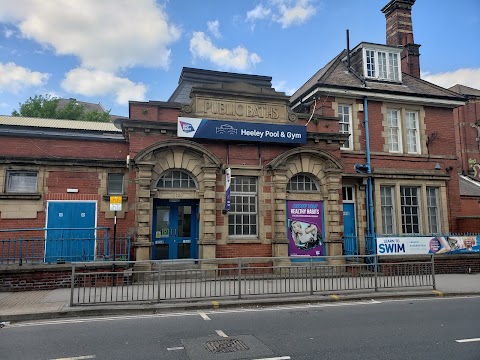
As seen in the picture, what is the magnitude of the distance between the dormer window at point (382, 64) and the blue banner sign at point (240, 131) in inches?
250

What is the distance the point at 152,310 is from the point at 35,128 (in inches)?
460

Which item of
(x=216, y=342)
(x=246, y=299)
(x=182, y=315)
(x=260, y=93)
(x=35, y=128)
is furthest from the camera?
(x=35, y=128)

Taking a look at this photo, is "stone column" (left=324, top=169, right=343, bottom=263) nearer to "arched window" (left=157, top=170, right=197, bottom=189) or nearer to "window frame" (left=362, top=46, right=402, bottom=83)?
"arched window" (left=157, top=170, right=197, bottom=189)

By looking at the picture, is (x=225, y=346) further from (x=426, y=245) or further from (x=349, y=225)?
(x=426, y=245)

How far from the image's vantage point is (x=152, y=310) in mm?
8578

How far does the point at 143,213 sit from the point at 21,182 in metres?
4.67

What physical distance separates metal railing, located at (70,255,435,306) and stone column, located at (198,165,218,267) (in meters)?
1.94

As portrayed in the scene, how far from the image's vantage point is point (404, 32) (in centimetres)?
2117

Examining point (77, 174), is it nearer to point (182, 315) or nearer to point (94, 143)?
point (94, 143)

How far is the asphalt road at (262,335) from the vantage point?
5.61 metres

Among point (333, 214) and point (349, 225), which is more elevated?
point (333, 214)

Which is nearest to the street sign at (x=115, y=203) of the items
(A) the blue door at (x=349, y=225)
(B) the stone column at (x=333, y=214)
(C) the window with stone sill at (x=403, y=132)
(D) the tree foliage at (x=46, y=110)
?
(B) the stone column at (x=333, y=214)

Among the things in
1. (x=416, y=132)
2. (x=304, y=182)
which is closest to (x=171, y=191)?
(x=304, y=182)

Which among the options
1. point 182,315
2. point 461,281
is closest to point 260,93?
point 182,315
